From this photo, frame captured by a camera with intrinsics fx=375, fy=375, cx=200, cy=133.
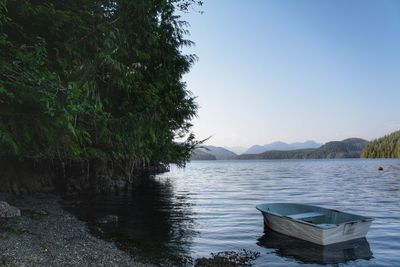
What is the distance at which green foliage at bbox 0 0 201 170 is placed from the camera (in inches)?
435

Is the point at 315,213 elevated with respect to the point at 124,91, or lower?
lower

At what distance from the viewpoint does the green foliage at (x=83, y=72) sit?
11.1 metres

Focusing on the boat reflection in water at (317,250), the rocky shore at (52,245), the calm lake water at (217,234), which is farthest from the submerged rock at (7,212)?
the boat reflection in water at (317,250)

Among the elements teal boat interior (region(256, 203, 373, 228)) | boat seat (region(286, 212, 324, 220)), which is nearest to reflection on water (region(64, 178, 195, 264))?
A: teal boat interior (region(256, 203, 373, 228))

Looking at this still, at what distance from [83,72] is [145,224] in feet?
37.3

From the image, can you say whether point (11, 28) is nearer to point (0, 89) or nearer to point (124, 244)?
point (0, 89)

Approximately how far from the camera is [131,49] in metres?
19.3

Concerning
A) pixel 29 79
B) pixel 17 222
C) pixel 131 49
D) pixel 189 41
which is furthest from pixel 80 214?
pixel 29 79

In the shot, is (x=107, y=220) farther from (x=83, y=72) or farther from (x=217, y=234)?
(x=83, y=72)

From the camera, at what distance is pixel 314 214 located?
21750 millimetres

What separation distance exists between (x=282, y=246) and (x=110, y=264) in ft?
29.7

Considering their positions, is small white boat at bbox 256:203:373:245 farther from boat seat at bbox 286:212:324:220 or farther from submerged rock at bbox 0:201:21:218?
submerged rock at bbox 0:201:21:218

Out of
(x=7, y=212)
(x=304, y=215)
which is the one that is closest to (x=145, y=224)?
(x=7, y=212)

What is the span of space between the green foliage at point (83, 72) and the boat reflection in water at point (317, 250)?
27.1 feet
